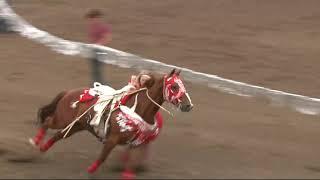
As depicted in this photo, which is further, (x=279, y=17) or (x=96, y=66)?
(x=279, y=17)

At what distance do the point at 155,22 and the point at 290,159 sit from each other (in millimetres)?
10171

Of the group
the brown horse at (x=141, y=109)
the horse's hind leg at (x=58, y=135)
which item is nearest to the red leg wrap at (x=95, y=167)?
the brown horse at (x=141, y=109)

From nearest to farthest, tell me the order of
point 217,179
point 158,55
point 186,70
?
point 217,179 → point 186,70 → point 158,55

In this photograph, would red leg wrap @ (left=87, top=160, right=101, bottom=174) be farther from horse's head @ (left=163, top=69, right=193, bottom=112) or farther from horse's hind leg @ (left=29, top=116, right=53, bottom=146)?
horse's hind leg @ (left=29, top=116, right=53, bottom=146)

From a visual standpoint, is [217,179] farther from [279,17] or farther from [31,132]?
[279,17]

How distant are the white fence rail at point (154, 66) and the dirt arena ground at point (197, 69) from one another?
0.28 metres

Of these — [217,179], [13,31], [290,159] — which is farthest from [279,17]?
[217,179]

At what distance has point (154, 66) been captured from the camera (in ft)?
47.1

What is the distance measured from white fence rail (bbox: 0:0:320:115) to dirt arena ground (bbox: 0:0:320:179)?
0.93ft

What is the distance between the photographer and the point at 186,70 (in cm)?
1387

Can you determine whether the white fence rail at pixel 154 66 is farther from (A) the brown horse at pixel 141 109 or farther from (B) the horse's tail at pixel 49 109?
(A) the brown horse at pixel 141 109

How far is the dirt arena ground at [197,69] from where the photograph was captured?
8.47 meters

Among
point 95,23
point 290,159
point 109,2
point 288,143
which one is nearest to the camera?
point 290,159

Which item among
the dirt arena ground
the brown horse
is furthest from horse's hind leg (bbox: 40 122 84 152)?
the dirt arena ground
